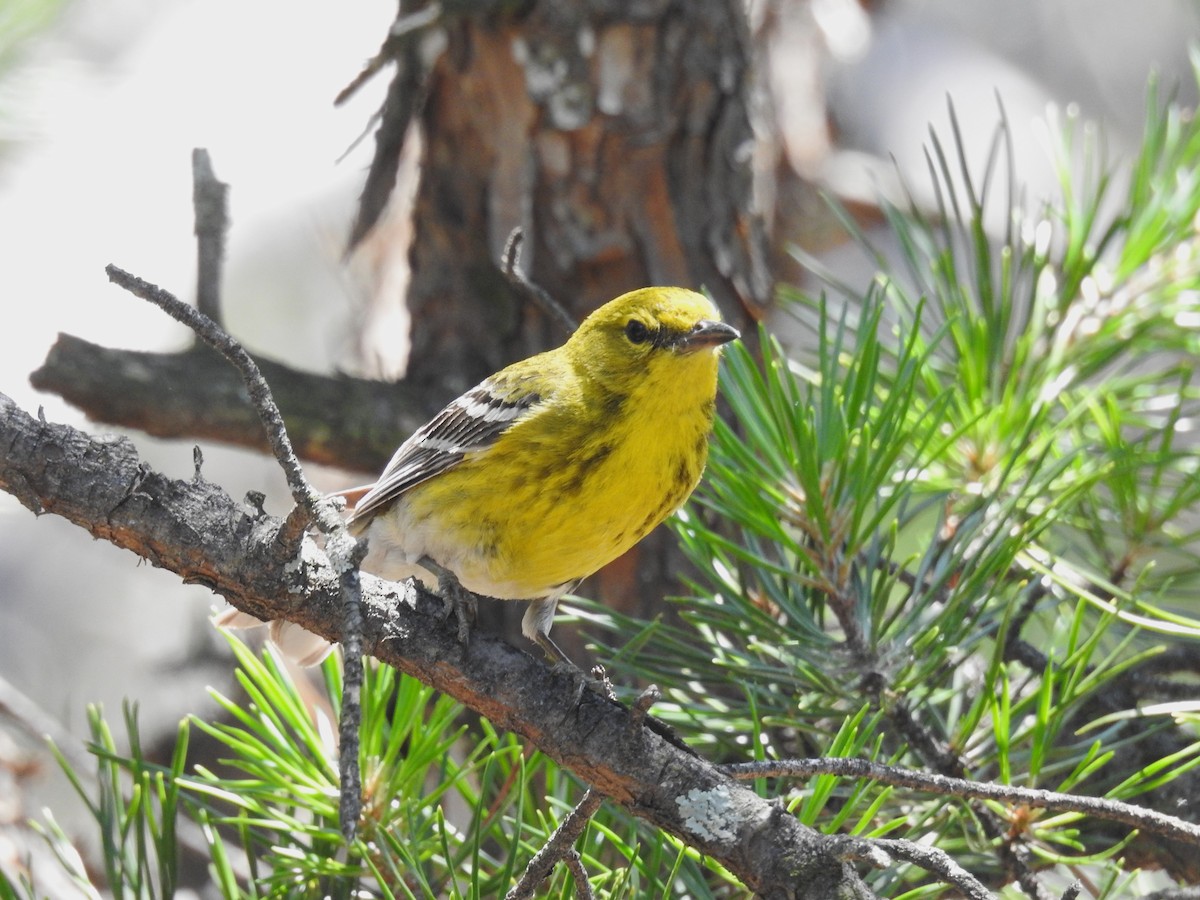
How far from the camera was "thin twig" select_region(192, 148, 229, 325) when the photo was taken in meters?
2.21

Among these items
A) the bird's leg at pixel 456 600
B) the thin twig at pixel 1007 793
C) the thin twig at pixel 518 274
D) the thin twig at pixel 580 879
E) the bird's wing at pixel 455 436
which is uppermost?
the thin twig at pixel 518 274

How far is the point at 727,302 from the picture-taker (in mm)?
3217

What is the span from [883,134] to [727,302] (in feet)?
17.3

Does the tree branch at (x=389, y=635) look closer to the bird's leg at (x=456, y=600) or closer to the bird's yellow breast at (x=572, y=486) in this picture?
the bird's leg at (x=456, y=600)

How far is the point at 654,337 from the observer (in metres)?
2.47

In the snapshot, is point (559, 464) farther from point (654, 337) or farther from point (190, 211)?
point (190, 211)

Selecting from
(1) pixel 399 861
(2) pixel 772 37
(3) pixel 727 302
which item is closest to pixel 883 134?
(2) pixel 772 37

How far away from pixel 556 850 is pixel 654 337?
127 centimetres

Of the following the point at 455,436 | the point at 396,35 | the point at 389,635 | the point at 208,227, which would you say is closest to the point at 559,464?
the point at 455,436

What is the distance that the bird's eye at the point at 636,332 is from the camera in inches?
97.7

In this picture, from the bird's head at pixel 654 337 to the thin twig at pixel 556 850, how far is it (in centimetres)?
110

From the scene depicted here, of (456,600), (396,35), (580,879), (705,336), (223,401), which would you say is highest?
(396,35)

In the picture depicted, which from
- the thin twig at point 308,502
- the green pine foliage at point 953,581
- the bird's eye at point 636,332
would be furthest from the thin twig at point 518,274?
the thin twig at point 308,502

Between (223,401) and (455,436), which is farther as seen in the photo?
(223,401)
